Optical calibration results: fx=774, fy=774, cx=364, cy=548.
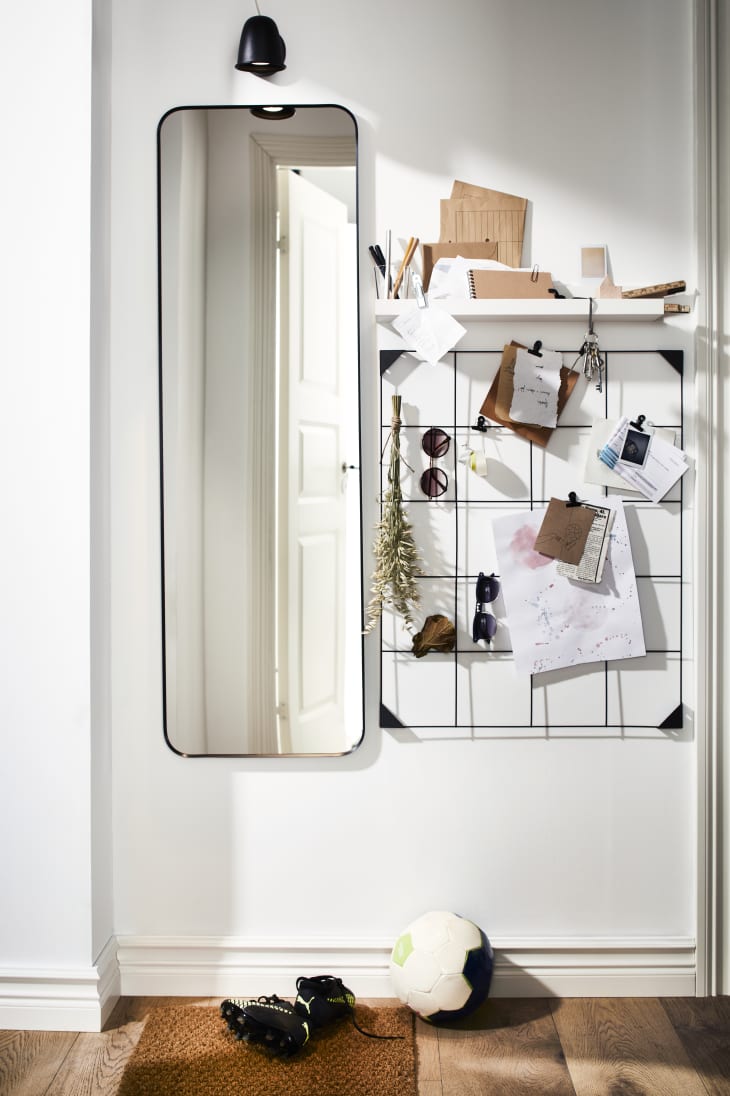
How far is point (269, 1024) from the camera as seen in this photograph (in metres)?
1.56

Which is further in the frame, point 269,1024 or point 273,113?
point 273,113

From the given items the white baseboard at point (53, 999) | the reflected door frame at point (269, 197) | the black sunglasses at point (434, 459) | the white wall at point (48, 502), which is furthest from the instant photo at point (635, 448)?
the white baseboard at point (53, 999)

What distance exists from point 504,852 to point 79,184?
1.72 m

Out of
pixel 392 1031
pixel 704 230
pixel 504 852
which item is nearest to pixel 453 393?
pixel 704 230

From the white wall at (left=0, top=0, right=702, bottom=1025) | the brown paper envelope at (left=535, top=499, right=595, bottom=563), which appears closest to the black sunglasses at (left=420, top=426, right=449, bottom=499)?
the white wall at (left=0, top=0, right=702, bottom=1025)

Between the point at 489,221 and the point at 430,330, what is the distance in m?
0.29

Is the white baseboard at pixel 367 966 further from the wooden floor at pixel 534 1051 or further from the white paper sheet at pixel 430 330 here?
the white paper sheet at pixel 430 330

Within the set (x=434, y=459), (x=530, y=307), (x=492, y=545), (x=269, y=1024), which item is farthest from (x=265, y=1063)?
(x=530, y=307)

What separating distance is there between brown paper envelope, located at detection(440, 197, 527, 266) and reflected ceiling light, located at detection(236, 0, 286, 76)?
17.9 inches

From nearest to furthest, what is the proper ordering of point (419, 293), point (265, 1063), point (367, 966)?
point (265, 1063) → point (419, 293) → point (367, 966)

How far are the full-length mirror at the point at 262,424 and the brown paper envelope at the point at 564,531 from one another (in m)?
0.42

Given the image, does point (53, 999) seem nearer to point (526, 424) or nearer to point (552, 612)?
point (552, 612)

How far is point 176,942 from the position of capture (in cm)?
176

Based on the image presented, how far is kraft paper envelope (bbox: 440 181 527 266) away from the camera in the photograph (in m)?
1.69
